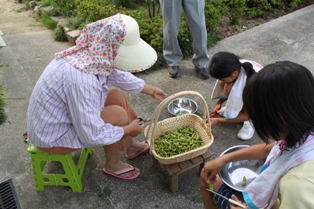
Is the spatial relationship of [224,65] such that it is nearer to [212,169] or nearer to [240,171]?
[240,171]

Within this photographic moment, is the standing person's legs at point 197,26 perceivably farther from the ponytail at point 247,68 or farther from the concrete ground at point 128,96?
the ponytail at point 247,68

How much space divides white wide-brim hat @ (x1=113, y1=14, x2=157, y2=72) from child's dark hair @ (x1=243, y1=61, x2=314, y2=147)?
0.92 metres

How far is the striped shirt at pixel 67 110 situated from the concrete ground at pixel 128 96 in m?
0.56

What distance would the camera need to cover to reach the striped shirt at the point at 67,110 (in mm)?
1883

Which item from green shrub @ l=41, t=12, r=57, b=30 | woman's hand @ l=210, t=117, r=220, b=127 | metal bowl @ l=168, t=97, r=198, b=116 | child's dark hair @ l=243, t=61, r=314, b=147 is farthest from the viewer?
green shrub @ l=41, t=12, r=57, b=30

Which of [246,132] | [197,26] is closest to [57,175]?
[246,132]

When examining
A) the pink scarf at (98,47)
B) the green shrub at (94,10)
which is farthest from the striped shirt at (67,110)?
the green shrub at (94,10)

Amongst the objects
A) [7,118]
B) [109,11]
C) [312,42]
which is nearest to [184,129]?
[7,118]

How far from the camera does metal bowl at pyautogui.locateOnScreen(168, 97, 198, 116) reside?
3197mm

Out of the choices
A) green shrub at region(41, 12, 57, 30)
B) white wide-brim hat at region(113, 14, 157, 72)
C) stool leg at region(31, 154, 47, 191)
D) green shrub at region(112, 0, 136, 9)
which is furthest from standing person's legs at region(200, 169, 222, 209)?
green shrub at region(41, 12, 57, 30)

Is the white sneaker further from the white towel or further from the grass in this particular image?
the grass

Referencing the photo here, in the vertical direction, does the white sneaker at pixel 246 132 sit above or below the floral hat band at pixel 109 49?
below

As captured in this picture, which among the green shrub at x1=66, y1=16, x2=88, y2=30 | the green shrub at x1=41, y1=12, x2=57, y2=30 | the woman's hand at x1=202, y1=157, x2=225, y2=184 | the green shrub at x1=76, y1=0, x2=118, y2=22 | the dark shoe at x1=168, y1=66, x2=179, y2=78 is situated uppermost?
the green shrub at x1=76, y1=0, x2=118, y2=22

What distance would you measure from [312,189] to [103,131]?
53.6 inches
